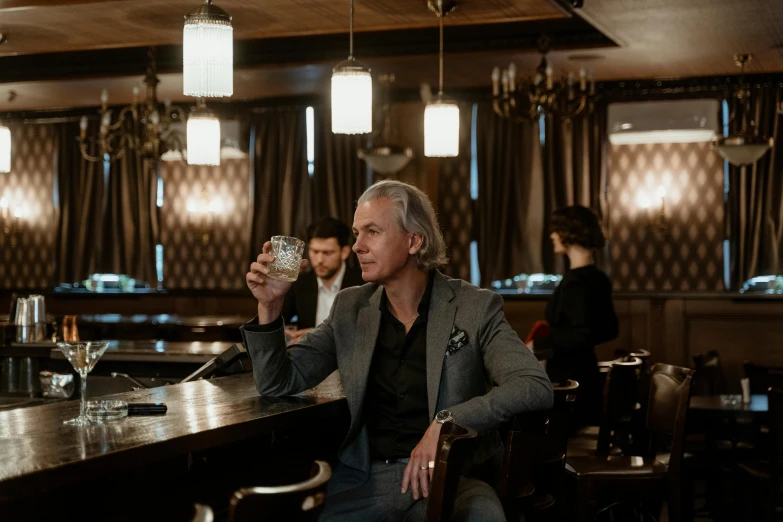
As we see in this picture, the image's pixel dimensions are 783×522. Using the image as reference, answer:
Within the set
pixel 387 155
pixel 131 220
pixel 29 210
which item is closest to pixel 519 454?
pixel 387 155

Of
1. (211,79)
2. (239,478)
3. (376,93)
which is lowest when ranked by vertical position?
(239,478)

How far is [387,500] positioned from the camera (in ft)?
9.40

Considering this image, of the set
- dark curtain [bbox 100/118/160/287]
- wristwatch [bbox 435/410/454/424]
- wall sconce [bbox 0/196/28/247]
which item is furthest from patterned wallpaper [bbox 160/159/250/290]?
wristwatch [bbox 435/410/454/424]

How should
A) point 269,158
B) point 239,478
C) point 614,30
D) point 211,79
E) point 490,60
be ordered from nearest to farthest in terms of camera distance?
1. point 239,478
2. point 211,79
3. point 614,30
4. point 490,60
5. point 269,158

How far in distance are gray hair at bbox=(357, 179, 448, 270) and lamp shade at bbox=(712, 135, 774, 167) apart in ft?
17.8

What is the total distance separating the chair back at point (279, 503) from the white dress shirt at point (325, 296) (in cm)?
421

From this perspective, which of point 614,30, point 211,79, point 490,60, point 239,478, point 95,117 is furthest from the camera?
point 95,117

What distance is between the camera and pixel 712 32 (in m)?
7.28

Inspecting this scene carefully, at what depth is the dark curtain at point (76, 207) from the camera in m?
11.3

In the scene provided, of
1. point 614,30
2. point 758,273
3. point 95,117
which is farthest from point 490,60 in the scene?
point 95,117

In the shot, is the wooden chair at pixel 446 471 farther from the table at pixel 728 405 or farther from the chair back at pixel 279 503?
the table at pixel 728 405

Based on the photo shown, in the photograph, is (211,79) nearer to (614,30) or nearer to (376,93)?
(614,30)

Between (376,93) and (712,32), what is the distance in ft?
11.4

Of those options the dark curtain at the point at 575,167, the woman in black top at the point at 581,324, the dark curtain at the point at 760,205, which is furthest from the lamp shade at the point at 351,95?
the dark curtain at the point at 760,205
